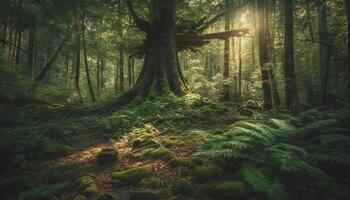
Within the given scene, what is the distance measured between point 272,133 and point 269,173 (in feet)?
3.02

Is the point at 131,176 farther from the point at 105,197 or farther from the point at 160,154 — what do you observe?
the point at 160,154

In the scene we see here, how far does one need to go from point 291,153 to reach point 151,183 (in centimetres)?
226

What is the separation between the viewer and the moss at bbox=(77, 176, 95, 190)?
437 cm

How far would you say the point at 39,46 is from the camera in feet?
84.5

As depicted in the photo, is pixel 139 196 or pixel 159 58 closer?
pixel 139 196

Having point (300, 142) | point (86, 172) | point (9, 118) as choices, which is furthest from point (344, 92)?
point (9, 118)

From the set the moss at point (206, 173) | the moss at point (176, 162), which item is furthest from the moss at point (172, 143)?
the moss at point (206, 173)

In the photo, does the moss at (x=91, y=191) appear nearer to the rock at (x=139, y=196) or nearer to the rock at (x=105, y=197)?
the rock at (x=105, y=197)

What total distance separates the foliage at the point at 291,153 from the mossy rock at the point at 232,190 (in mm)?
225

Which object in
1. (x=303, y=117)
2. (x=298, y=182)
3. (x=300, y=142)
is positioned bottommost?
(x=298, y=182)

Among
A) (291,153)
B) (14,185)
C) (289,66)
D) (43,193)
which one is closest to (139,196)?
(43,193)

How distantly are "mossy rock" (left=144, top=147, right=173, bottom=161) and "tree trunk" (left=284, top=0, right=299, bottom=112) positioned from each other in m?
5.78

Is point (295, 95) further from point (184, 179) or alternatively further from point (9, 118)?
point (9, 118)

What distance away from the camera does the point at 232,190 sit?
3.36 metres
